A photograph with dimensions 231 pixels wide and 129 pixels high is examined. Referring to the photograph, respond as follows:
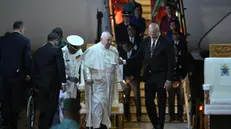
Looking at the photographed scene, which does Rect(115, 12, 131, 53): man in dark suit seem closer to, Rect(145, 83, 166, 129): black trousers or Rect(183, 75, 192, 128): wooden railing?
Rect(183, 75, 192, 128): wooden railing

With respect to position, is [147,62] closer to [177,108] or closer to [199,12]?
[177,108]

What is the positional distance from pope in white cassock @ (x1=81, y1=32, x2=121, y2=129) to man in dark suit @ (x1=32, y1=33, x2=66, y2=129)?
16.9 inches

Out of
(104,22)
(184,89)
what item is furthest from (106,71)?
(104,22)

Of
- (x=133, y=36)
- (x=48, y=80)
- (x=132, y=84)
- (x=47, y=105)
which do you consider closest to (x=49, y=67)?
(x=48, y=80)

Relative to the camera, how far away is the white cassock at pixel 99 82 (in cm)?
913

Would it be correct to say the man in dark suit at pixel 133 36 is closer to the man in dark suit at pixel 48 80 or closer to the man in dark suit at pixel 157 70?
the man in dark suit at pixel 157 70

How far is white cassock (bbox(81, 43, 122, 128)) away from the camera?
9133 mm

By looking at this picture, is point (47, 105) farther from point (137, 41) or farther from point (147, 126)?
point (137, 41)

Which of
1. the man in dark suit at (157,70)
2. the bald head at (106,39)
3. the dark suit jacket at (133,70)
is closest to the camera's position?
the man in dark suit at (157,70)

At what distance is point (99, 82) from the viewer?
9.15 m

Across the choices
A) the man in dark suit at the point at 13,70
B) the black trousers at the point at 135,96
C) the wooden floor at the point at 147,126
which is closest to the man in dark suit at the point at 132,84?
the black trousers at the point at 135,96

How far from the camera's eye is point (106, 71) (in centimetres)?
920

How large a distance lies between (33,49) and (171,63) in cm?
468

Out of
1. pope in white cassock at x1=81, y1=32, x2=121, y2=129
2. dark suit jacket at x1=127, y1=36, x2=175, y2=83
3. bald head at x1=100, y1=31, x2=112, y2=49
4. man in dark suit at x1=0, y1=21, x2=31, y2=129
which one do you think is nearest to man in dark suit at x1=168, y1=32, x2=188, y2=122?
dark suit jacket at x1=127, y1=36, x2=175, y2=83
